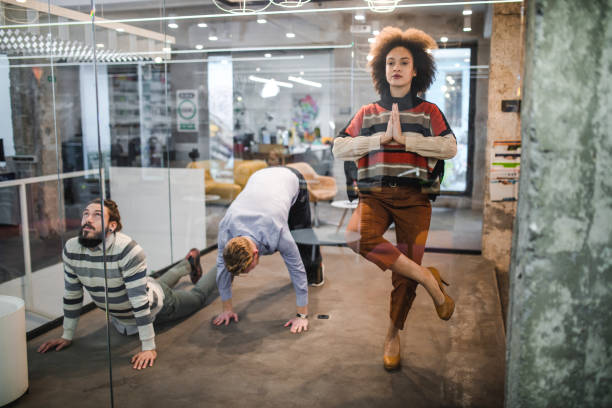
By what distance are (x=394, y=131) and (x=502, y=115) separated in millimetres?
712

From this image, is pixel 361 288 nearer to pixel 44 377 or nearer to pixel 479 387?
pixel 479 387

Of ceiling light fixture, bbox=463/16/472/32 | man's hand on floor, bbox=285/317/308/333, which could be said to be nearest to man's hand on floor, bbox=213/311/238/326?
man's hand on floor, bbox=285/317/308/333

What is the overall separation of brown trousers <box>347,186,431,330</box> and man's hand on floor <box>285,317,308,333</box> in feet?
1.45

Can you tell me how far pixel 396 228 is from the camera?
2.17m

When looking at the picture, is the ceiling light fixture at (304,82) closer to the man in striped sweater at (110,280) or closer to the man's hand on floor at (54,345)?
the man in striped sweater at (110,280)

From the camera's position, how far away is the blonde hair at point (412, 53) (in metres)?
2.13

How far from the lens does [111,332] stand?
2.37 metres

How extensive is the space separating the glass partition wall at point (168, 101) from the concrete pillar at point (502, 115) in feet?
0.21

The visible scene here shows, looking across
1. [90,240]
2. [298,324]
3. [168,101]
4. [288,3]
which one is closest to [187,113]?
[168,101]

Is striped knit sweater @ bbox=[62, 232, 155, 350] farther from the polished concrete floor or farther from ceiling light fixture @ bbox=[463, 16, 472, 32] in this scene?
ceiling light fixture @ bbox=[463, 16, 472, 32]

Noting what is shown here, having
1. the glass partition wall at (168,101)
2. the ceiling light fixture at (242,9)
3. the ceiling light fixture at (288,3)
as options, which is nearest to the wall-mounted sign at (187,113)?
the glass partition wall at (168,101)

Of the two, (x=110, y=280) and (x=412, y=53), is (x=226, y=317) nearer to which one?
(x=110, y=280)

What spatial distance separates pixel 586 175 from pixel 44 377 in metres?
2.42

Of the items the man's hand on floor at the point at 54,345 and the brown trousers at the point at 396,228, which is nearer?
the brown trousers at the point at 396,228
